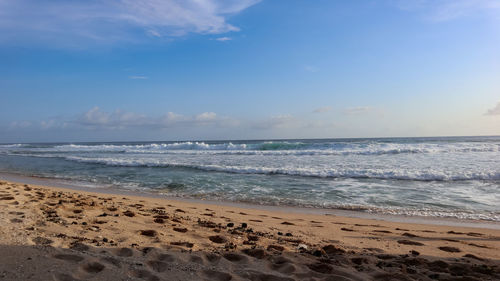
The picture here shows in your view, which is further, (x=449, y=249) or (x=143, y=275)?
(x=449, y=249)

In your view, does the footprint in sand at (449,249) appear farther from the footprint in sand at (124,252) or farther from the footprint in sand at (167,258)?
the footprint in sand at (124,252)

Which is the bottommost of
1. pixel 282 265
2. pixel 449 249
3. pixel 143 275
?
pixel 449 249

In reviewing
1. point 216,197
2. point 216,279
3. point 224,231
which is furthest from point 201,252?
point 216,197

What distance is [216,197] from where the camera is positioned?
875 centimetres

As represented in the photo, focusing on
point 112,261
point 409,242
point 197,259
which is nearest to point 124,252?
point 112,261

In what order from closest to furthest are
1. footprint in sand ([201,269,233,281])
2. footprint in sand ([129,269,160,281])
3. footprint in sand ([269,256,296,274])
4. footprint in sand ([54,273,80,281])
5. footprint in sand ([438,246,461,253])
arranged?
1. footprint in sand ([54,273,80,281])
2. footprint in sand ([129,269,160,281])
3. footprint in sand ([201,269,233,281])
4. footprint in sand ([269,256,296,274])
5. footprint in sand ([438,246,461,253])

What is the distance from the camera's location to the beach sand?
9.28 ft

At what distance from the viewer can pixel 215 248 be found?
358cm

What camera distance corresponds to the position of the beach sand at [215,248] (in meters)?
2.83

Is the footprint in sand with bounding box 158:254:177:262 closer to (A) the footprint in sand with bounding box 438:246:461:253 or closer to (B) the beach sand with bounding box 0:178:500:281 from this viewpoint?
(B) the beach sand with bounding box 0:178:500:281

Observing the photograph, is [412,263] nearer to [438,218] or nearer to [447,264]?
[447,264]

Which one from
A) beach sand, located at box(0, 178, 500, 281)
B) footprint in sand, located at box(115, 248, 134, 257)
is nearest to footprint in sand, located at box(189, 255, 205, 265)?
beach sand, located at box(0, 178, 500, 281)

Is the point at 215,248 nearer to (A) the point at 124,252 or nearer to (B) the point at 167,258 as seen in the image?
(B) the point at 167,258

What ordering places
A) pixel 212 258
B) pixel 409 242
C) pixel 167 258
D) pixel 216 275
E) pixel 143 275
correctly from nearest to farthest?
pixel 143 275 → pixel 216 275 → pixel 167 258 → pixel 212 258 → pixel 409 242
